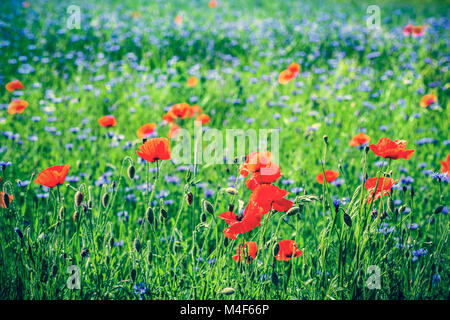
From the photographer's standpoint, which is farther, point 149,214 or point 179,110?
point 179,110

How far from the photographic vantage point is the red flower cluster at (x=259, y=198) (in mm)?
1265

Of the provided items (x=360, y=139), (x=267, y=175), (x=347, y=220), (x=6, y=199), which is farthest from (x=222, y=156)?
(x=6, y=199)

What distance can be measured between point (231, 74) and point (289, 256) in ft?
9.89

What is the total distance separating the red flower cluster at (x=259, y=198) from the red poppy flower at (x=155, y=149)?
266 mm

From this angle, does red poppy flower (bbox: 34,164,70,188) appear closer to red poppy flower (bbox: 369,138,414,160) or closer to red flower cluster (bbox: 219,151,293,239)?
red flower cluster (bbox: 219,151,293,239)

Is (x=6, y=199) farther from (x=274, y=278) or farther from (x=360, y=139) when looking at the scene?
(x=360, y=139)

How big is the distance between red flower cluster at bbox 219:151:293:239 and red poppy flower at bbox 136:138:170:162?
27 cm

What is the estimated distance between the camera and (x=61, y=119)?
323 cm

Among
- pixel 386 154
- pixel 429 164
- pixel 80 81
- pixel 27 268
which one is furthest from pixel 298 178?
pixel 80 81

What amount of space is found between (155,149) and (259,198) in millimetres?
399

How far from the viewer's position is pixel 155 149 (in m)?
1.43

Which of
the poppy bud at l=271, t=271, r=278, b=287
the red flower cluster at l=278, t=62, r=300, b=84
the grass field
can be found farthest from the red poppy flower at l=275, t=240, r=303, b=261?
the red flower cluster at l=278, t=62, r=300, b=84

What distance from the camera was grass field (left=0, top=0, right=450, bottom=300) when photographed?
1.46 m

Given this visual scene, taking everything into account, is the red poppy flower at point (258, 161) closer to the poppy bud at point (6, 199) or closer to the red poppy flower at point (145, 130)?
the poppy bud at point (6, 199)
